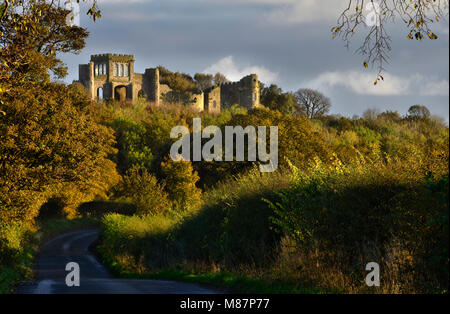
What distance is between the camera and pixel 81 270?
3438cm

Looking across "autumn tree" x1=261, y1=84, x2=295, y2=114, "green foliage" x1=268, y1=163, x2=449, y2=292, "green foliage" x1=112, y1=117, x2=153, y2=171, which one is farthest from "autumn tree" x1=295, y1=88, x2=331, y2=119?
"green foliage" x1=268, y1=163, x2=449, y2=292

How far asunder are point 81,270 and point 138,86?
8796 centimetres

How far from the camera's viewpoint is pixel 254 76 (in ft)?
389

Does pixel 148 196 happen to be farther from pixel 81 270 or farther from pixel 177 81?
pixel 177 81

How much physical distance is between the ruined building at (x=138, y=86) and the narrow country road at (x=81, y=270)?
203 feet

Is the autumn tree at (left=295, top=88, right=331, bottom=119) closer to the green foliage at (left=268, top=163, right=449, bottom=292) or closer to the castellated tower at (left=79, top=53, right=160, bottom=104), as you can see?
the castellated tower at (left=79, top=53, right=160, bottom=104)

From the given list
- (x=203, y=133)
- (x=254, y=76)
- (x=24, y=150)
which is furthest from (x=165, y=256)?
(x=254, y=76)

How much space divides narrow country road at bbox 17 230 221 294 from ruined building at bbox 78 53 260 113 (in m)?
61.9

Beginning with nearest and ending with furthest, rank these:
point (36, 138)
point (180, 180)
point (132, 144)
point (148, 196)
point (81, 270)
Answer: point (36, 138) → point (81, 270) → point (148, 196) → point (180, 180) → point (132, 144)

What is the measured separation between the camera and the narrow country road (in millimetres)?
16406

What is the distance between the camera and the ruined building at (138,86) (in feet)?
383

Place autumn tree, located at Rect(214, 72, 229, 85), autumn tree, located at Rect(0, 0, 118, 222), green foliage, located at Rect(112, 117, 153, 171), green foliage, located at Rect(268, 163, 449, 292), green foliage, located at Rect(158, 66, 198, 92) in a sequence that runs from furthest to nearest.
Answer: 1. autumn tree, located at Rect(214, 72, 229, 85)
2. green foliage, located at Rect(158, 66, 198, 92)
3. green foliage, located at Rect(112, 117, 153, 171)
4. autumn tree, located at Rect(0, 0, 118, 222)
5. green foliage, located at Rect(268, 163, 449, 292)

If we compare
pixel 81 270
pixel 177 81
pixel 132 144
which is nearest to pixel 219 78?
pixel 177 81
